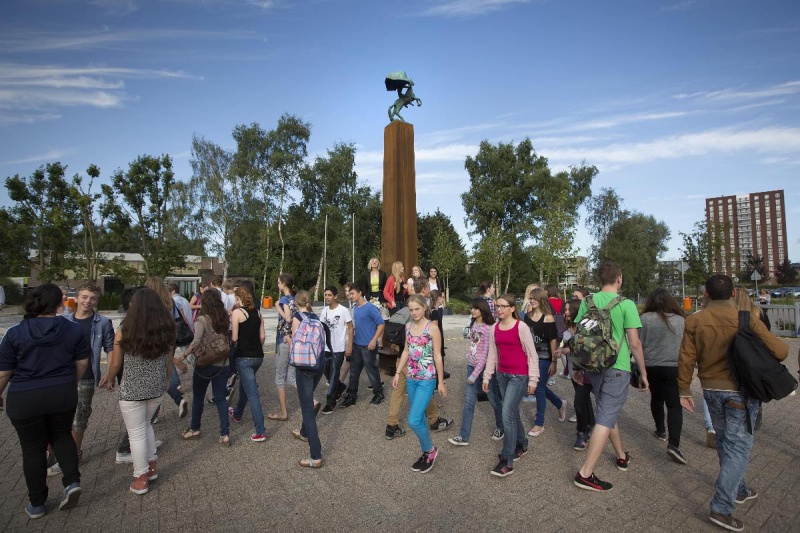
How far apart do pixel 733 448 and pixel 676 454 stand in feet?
4.74

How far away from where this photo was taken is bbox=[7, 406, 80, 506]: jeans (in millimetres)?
3775

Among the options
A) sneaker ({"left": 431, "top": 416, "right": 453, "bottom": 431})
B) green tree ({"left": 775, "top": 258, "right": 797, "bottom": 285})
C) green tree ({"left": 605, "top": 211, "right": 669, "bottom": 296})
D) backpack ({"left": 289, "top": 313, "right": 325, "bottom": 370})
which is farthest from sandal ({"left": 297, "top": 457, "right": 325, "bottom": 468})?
green tree ({"left": 775, "top": 258, "right": 797, "bottom": 285})

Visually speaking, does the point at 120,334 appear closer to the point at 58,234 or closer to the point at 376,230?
the point at 58,234

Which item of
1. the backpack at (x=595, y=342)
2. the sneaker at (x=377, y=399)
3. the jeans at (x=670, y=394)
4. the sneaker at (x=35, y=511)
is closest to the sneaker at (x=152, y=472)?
the sneaker at (x=35, y=511)

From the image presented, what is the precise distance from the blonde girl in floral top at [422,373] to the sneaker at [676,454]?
2205mm

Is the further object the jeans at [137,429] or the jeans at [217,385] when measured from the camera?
the jeans at [217,385]

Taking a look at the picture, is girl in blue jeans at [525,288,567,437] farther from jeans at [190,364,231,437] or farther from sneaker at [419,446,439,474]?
jeans at [190,364,231,437]

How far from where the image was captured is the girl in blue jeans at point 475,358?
5262 millimetres

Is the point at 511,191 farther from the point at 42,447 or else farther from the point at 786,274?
the point at 786,274

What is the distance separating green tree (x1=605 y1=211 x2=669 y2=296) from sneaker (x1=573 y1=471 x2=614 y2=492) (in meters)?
44.5

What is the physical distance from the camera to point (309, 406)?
4785 millimetres

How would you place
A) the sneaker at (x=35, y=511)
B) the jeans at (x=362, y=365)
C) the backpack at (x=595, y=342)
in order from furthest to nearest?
the jeans at (x=362, y=365)
the backpack at (x=595, y=342)
the sneaker at (x=35, y=511)

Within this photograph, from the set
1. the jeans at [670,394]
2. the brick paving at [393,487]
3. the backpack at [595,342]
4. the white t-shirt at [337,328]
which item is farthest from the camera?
the white t-shirt at [337,328]

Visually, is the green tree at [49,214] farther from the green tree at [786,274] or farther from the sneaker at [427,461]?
the green tree at [786,274]
